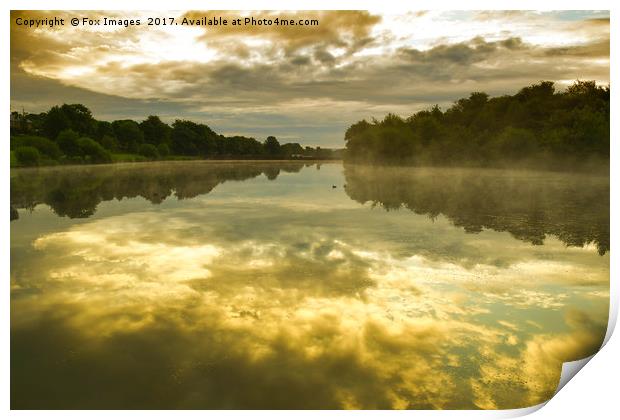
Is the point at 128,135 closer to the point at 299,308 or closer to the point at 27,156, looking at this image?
the point at 27,156

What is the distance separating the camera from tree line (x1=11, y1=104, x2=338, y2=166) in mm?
13391

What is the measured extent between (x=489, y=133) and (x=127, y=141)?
703 inches

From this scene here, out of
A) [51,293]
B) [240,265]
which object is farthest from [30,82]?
[240,265]

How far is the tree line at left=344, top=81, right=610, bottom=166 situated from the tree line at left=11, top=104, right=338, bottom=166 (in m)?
3.65

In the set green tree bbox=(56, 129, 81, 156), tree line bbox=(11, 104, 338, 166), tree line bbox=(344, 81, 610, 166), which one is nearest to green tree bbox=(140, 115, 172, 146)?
tree line bbox=(11, 104, 338, 166)

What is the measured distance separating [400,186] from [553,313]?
16.8 metres

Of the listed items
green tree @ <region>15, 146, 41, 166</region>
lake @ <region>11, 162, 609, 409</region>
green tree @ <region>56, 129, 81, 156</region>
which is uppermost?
green tree @ <region>56, 129, 81, 156</region>

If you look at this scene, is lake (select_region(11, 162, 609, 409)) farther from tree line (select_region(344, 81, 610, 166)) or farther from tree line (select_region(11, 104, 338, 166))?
tree line (select_region(344, 81, 610, 166))

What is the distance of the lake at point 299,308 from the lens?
5.59m

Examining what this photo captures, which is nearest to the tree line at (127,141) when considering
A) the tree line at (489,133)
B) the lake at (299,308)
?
the lake at (299,308)

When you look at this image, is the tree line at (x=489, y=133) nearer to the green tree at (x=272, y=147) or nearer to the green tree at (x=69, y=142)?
the green tree at (x=272, y=147)

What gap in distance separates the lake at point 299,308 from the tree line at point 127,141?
216cm

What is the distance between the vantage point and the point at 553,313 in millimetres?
7512
